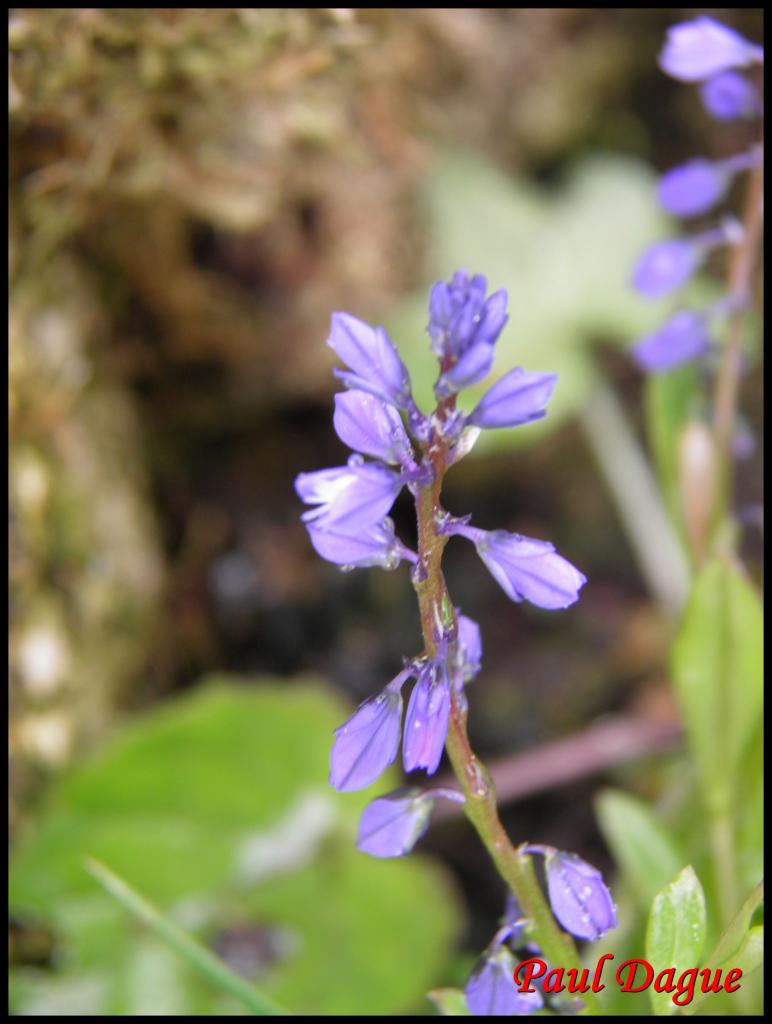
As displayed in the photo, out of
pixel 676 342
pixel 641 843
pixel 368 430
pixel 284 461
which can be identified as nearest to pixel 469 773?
pixel 368 430

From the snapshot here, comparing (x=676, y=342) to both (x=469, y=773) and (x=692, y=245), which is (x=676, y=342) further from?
(x=469, y=773)

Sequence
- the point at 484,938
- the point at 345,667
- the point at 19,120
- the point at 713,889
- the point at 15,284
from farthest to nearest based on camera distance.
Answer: the point at 345,667
the point at 484,938
the point at 15,284
the point at 19,120
the point at 713,889

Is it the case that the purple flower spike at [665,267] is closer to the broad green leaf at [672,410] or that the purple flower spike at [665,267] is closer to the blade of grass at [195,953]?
the broad green leaf at [672,410]

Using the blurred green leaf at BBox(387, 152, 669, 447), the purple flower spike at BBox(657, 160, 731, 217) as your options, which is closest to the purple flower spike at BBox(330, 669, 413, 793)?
the purple flower spike at BBox(657, 160, 731, 217)

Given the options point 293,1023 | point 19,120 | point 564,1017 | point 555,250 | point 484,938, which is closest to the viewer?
point 564,1017

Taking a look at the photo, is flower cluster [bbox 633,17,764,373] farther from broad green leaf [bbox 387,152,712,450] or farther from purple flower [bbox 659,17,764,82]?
broad green leaf [bbox 387,152,712,450]

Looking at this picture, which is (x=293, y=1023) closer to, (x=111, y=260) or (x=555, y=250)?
(x=111, y=260)

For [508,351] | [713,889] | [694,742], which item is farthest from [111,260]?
[713,889]
